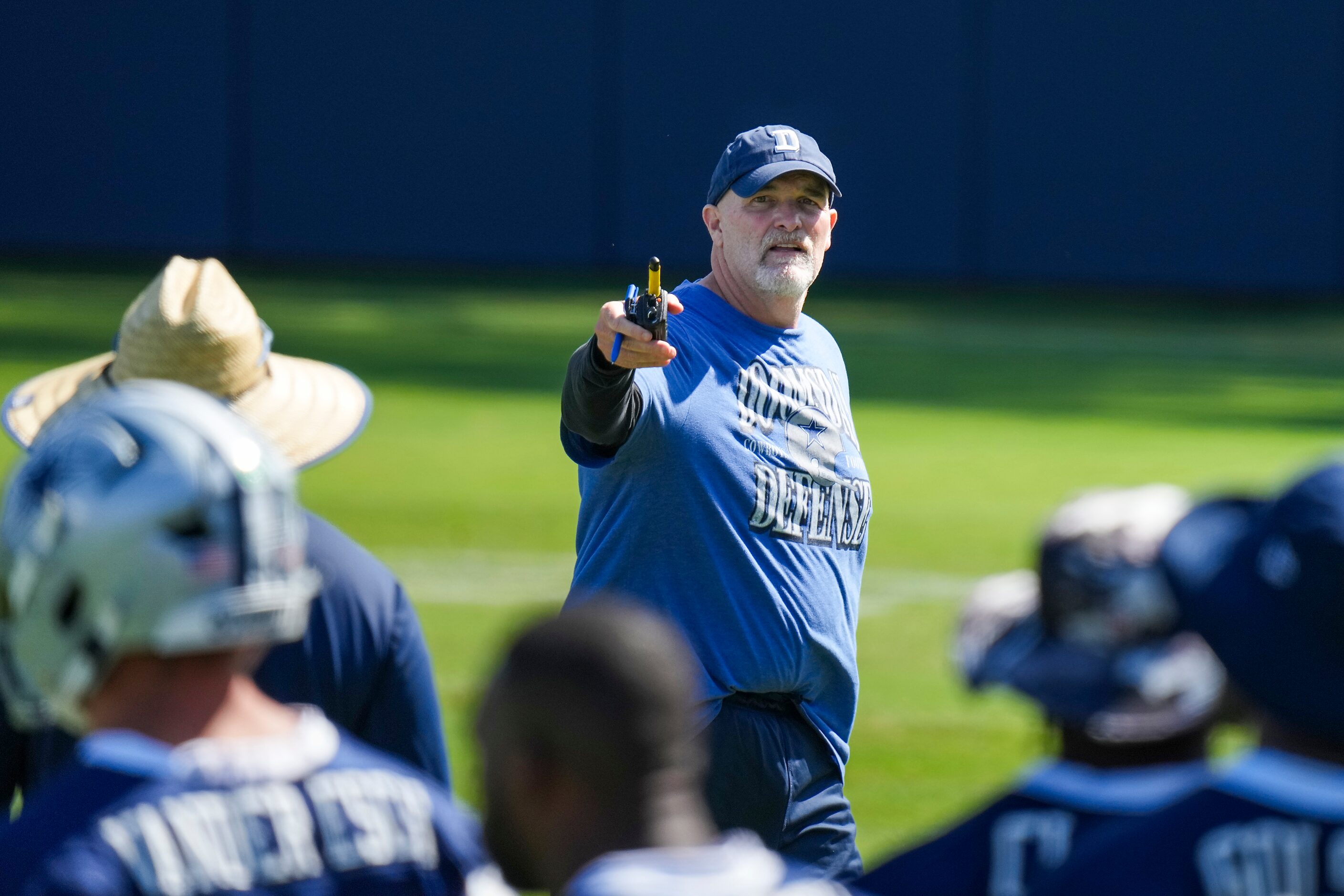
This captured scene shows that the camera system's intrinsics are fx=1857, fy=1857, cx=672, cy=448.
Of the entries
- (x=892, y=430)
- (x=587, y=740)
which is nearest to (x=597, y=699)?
(x=587, y=740)

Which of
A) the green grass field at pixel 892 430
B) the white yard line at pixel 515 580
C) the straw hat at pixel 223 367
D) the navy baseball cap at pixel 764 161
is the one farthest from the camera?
the white yard line at pixel 515 580

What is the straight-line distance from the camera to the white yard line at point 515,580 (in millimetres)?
A: 10680

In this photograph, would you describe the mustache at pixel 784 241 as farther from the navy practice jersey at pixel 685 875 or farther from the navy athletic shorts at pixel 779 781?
the navy practice jersey at pixel 685 875

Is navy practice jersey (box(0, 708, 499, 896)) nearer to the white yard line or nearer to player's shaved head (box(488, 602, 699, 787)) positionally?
player's shaved head (box(488, 602, 699, 787))

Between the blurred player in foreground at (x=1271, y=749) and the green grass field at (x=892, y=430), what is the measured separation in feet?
2.50

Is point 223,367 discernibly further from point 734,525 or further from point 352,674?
point 734,525

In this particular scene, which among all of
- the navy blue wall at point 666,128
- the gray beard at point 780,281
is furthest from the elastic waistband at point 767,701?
the navy blue wall at point 666,128

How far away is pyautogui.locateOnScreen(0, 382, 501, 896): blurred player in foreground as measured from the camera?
202 centimetres

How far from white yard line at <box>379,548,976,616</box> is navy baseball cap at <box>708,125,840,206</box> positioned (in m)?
5.66

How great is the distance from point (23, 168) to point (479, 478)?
24.5 m

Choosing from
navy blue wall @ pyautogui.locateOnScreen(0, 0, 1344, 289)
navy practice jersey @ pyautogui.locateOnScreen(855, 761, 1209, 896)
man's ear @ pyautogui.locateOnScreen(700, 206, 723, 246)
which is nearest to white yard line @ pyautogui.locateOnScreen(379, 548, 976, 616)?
man's ear @ pyautogui.locateOnScreen(700, 206, 723, 246)

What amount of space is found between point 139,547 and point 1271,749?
4.25 feet

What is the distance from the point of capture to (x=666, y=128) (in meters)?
35.3

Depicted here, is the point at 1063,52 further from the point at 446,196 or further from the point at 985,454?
the point at 985,454
